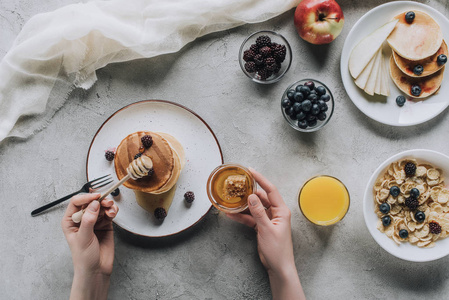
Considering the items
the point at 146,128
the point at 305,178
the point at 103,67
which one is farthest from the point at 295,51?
the point at 103,67

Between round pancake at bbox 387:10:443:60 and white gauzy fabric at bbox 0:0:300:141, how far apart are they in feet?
1.82

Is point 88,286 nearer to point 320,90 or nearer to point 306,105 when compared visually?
point 306,105

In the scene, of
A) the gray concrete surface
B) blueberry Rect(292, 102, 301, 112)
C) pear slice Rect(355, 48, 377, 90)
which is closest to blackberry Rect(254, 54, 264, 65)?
the gray concrete surface

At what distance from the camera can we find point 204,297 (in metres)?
1.88

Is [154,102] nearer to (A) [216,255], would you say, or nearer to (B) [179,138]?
(B) [179,138]

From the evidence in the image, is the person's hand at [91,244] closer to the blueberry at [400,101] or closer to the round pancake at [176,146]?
the round pancake at [176,146]

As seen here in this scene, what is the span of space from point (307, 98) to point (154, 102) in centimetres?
74

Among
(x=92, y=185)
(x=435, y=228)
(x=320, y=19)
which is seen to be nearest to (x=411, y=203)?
(x=435, y=228)

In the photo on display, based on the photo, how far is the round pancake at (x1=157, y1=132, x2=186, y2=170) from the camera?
179 cm

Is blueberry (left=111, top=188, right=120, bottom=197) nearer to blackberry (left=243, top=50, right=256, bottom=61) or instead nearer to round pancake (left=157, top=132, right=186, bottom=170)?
round pancake (left=157, top=132, right=186, bottom=170)

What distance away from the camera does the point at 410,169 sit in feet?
5.71

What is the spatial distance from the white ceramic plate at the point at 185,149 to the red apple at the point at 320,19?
0.68 m

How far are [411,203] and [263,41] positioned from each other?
1.06 meters

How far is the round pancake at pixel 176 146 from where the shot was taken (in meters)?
1.79
